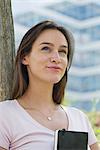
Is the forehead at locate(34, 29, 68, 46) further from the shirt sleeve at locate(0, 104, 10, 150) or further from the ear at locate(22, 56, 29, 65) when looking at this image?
the shirt sleeve at locate(0, 104, 10, 150)

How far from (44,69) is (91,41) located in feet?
78.4

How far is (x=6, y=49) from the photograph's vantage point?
161 centimetres

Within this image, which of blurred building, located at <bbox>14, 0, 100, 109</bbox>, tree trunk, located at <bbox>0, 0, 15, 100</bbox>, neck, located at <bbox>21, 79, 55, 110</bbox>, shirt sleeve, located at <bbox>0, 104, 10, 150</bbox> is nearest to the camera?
shirt sleeve, located at <bbox>0, 104, 10, 150</bbox>

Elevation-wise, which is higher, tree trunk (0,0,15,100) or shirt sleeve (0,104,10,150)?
tree trunk (0,0,15,100)

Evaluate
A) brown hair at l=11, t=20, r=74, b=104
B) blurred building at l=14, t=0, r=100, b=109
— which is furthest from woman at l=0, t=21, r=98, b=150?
blurred building at l=14, t=0, r=100, b=109

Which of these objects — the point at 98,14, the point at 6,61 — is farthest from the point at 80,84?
the point at 6,61

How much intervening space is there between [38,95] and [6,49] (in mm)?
288

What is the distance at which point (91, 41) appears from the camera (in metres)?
25.0

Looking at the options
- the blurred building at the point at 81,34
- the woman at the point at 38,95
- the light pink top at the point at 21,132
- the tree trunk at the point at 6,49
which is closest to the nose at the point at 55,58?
the woman at the point at 38,95

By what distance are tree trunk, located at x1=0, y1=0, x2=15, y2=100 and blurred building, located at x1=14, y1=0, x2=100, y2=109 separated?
72.4 feet

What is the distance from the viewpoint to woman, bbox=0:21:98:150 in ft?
4.26

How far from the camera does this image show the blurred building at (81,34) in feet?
80.1

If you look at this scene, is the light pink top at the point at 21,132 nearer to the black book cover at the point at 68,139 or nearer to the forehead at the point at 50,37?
the black book cover at the point at 68,139

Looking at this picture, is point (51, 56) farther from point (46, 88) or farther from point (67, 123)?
point (67, 123)
